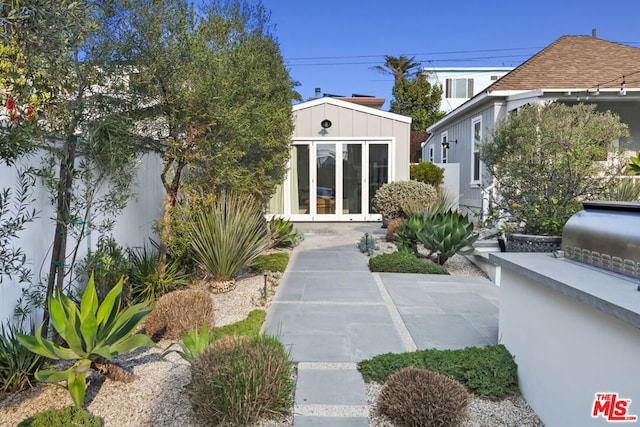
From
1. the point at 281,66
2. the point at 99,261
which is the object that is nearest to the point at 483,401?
the point at 99,261

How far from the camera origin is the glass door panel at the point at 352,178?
485 inches

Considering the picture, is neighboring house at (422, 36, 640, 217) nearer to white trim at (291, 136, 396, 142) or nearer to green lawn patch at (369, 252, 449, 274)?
white trim at (291, 136, 396, 142)

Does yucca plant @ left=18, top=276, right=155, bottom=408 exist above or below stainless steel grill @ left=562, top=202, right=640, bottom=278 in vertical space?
below

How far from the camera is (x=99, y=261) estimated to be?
3885 mm

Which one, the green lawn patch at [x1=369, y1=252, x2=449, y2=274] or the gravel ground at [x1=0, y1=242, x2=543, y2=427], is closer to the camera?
the gravel ground at [x1=0, y1=242, x2=543, y2=427]

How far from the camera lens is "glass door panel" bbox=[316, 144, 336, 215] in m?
12.4

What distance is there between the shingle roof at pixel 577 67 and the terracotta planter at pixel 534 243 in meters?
6.08

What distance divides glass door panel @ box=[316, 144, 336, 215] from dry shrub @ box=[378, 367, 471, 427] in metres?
9.94

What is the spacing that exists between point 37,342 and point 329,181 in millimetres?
10274

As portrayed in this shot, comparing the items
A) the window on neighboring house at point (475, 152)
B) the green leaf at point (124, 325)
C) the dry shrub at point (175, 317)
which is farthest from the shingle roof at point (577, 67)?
the green leaf at point (124, 325)

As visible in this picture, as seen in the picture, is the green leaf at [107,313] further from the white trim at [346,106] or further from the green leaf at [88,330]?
the white trim at [346,106]

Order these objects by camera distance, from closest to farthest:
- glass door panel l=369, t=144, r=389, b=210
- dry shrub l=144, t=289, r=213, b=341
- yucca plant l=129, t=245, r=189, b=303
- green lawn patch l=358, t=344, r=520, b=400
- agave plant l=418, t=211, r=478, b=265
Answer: green lawn patch l=358, t=344, r=520, b=400 < dry shrub l=144, t=289, r=213, b=341 < yucca plant l=129, t=245, r=189, b=303 < agave plant l=418, t=211, r=478, b=265 < glass door panel l=369, t=144, r=389, b=210

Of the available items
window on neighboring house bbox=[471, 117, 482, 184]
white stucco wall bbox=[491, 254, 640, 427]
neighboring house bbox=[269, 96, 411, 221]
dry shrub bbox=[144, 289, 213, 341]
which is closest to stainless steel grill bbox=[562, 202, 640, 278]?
white stucco wall bbox=[491, 254, 640, 427]

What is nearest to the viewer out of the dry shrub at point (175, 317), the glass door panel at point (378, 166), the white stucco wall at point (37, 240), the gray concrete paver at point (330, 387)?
the gray concrete paver at point (330, 387)
